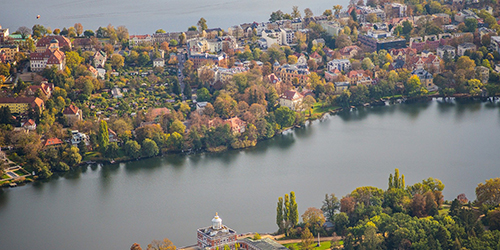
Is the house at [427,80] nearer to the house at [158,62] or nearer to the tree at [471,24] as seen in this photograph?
the tree at [471,24]

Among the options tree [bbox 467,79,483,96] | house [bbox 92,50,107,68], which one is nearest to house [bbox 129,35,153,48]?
house [bbox 92,50,107,68]

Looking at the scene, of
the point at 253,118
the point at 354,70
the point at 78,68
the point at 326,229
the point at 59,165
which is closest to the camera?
the point at 326,229

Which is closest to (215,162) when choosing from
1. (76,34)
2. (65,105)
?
(65,105)

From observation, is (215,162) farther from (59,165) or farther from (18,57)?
(18,57)

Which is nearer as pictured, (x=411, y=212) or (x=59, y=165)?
(x=411, y=212)

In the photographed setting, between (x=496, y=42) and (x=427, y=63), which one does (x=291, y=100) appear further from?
(x=496, y=42)

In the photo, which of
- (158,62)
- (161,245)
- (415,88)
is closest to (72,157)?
(161,245)

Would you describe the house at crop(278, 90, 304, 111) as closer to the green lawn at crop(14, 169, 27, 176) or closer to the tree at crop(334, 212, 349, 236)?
the green lawn at crop(14, 169, 27, 176)

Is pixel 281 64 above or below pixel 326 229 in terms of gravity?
above
